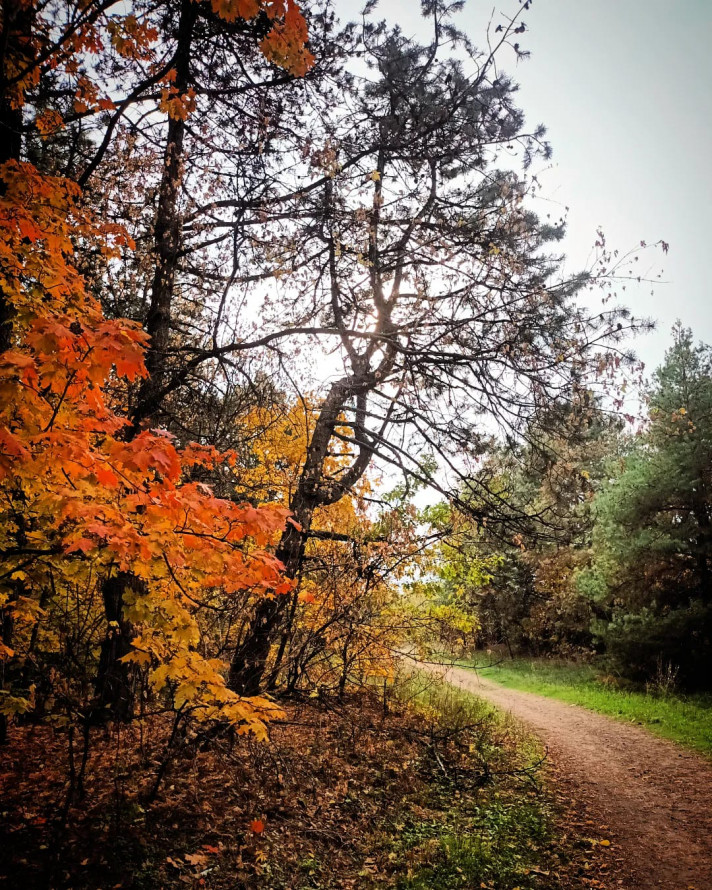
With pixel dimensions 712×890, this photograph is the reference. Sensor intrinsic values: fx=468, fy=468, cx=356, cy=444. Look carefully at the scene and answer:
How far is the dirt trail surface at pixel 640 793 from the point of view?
4488 mm

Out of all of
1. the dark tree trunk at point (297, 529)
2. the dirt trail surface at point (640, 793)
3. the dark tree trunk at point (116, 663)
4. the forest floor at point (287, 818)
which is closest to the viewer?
the forest floor at point (287, 818)

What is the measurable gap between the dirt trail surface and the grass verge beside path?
1.55 ft

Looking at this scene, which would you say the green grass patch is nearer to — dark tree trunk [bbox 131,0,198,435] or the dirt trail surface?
the dirt trail surface

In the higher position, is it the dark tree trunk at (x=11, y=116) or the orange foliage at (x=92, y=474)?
the dark tree trunk at (x=11, y=116)

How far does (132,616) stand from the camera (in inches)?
123

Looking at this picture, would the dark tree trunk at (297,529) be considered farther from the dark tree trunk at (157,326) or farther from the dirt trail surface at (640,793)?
the dirt trail surface at (640,793)

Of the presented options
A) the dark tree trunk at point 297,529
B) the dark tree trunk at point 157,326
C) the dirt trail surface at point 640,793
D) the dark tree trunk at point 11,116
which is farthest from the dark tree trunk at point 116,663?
the dirt trail surface at point 640,793

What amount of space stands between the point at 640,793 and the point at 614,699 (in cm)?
637

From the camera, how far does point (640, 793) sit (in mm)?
6230

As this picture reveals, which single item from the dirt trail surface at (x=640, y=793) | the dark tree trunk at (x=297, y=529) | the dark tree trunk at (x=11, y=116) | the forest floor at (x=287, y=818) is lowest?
the forest floor at (x=287, y=818)

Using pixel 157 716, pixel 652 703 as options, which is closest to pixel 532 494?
pixel 652 703

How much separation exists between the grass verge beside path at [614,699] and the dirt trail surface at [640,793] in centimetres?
47

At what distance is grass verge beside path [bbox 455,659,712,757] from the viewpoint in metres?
8.80

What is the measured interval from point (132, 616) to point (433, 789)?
492 centimetres
